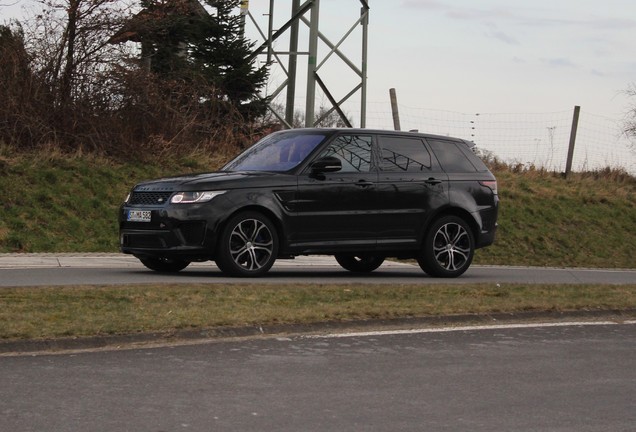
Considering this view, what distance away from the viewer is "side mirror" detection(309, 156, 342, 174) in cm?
1458

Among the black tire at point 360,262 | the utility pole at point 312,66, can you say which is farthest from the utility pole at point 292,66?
the black tire at point 360,262

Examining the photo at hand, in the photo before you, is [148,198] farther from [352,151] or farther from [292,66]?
[292,66]

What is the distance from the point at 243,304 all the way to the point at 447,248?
505 centimetres

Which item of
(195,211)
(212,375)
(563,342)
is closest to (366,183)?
(195,211)

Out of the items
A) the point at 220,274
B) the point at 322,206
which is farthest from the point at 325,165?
the point at 220,274

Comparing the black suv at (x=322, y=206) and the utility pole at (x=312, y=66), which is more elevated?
the utility pole at (x=312, y=66)

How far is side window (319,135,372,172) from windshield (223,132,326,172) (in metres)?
0.19

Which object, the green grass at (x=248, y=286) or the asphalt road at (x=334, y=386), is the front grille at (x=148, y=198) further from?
the asphalt road at (x=334, y=386)

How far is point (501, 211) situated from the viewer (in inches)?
1028

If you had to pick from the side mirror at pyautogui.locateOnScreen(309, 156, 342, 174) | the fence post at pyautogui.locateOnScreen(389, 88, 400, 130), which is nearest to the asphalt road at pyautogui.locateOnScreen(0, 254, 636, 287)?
the side mirror at pyautogui.locateOnScreen(309, 156, 342, 174)

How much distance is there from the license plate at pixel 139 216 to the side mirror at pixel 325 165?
2.01 metres

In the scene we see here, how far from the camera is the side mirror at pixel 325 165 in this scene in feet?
47.8

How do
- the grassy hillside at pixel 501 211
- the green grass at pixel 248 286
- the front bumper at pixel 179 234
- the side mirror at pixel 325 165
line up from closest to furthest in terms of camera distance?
the green grass at pixel 248 286 → the front bumper at pixel 179 234 → the side mirror at pixel 325 165 → the grassy hillside at pixel 501 211

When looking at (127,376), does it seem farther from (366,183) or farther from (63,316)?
(366,183)
